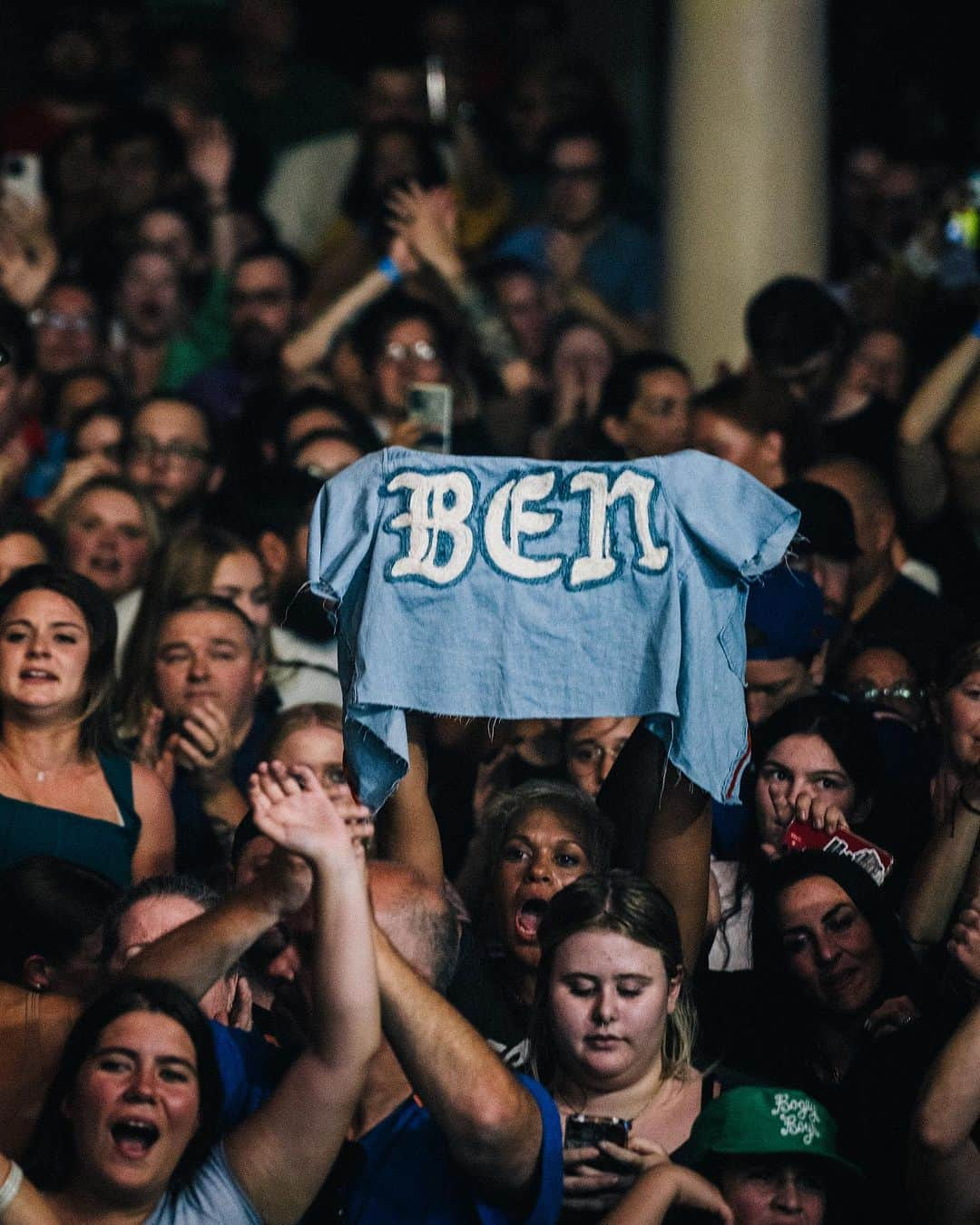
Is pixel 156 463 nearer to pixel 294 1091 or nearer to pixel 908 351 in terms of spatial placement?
pixel 908 351

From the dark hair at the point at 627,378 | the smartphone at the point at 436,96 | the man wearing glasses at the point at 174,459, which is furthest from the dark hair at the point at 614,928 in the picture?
the smartphone at the point at 436,96

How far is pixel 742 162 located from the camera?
8492 mm

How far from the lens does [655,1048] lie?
4.35m

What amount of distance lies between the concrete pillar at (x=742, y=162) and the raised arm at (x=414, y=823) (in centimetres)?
413

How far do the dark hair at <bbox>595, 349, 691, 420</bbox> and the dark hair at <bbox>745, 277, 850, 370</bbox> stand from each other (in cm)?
28

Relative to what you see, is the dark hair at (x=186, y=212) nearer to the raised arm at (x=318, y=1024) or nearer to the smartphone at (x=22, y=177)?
the smartphone at (x=22, y=177)

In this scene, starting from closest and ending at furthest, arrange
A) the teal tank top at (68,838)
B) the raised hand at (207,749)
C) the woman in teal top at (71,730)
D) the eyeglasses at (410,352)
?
the teal tank top at (68,838) < the woman in teal top at (71,730) < the raised hand at (207,749) < the eyeglasses at (410,352)

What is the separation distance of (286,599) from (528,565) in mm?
2399

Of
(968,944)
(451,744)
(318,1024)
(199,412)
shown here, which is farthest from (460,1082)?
(199,412)

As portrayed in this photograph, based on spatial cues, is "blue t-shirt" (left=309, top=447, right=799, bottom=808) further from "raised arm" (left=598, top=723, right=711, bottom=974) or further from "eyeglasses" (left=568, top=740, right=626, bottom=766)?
"eyeglasses" (left=568, top=740, right=626, bottom=766)

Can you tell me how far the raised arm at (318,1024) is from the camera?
3.83m

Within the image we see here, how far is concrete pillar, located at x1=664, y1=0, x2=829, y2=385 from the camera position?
8.48 metres

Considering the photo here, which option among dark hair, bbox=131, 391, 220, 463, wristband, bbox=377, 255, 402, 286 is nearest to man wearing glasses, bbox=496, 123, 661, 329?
wristband, bbox=377, 255, 402, 286

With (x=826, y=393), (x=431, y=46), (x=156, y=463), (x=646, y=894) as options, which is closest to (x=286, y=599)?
(x=156, y=463)
